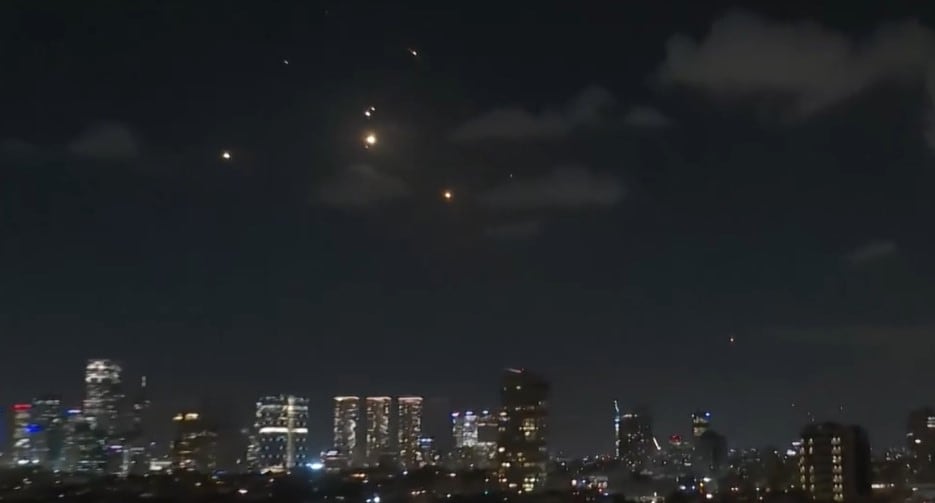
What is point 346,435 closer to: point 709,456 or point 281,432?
point 281,432

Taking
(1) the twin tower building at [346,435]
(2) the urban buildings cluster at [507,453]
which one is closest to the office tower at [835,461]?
(2) the urban buildings cluster at [507,453]

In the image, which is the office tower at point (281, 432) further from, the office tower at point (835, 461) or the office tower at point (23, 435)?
the office tower at point (835, 461)

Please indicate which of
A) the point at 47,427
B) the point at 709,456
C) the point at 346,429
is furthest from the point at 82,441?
the point at 709,456

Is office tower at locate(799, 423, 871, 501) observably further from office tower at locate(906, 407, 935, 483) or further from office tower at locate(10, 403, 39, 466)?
office tower at locate(10, 403, 39, 466)

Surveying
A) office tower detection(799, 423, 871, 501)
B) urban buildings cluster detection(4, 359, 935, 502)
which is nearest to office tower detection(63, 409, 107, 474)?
urban buildings cluster detection(4, 359, 935, 502)

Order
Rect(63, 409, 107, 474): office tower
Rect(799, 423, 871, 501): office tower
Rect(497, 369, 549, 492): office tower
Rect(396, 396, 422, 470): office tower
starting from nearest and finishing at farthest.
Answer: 1. Rect(799, 423, 871, 501): office tower
2. Rect(497, 369, 549, 492): office tower
3. Rect(63, 409, 107, 474): office tower
4. Rect(396, 396, 422, 470): office tower

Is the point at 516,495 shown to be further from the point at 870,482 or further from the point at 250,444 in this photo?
the point at 250,444

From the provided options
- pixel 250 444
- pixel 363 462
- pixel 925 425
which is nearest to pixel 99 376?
pixel 250 444
